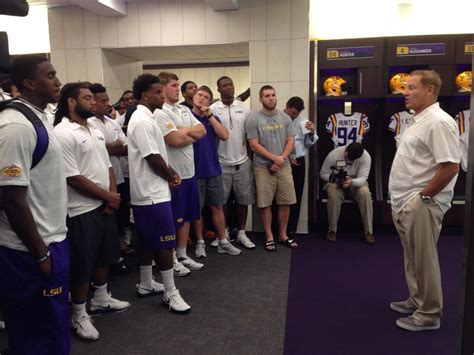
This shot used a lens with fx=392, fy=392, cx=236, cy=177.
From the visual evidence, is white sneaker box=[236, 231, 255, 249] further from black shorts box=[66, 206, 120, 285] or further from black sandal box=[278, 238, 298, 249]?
black shorts box=[66, 206, 120, 285]

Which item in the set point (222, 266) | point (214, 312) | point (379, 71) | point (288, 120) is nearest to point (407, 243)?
point (214, 312)

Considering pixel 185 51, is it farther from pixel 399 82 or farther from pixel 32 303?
pixel 32 303

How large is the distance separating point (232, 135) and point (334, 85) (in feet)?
4.57

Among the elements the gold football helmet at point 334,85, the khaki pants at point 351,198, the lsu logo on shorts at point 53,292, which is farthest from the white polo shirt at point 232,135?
the lsu logo on shorts at point 53,292

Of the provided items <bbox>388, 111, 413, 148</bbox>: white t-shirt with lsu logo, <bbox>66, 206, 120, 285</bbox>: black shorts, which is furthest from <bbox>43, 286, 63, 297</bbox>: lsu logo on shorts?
<bbox>388, 111, 413, 148</bbox>: white t-shirt with lsu logo

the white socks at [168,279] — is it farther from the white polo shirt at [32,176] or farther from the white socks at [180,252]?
the white polo shirt at [32,176]

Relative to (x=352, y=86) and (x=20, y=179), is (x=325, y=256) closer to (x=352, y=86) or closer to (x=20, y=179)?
(x=352, y=86)

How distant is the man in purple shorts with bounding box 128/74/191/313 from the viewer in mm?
2479

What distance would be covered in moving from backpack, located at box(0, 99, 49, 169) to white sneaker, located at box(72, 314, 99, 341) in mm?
1243

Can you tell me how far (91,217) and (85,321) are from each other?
628 millimetres

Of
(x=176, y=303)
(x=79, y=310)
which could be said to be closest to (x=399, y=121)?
(x=176, y=303)

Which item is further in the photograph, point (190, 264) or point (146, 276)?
point (190, 264)

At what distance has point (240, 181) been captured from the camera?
156 inches

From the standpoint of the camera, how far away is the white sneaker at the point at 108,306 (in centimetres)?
261
